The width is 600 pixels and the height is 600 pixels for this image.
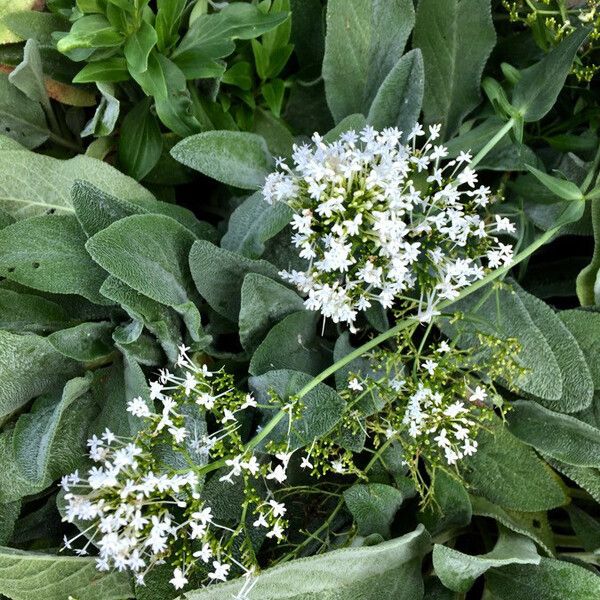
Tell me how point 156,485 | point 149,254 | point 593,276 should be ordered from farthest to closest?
point 593,276 → point 149,254 → point 156,485

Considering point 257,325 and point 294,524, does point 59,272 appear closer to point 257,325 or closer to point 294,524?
point 257,325

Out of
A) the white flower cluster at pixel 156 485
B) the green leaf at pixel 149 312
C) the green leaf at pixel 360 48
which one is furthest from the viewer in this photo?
the green leaf at pixel 360 48

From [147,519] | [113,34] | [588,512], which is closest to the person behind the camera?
[147,519]

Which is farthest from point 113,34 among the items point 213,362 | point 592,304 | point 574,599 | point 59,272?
point 574,599

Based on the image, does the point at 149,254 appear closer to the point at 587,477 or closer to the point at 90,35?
the point at 90,35

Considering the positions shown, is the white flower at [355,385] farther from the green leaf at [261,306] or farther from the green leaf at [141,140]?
the green leaf at [141,140]

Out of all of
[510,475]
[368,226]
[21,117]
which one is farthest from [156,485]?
[21,117]

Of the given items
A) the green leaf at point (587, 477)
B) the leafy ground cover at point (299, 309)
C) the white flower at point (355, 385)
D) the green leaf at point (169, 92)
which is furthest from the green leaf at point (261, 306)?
the green leaf at point (587, 477)
